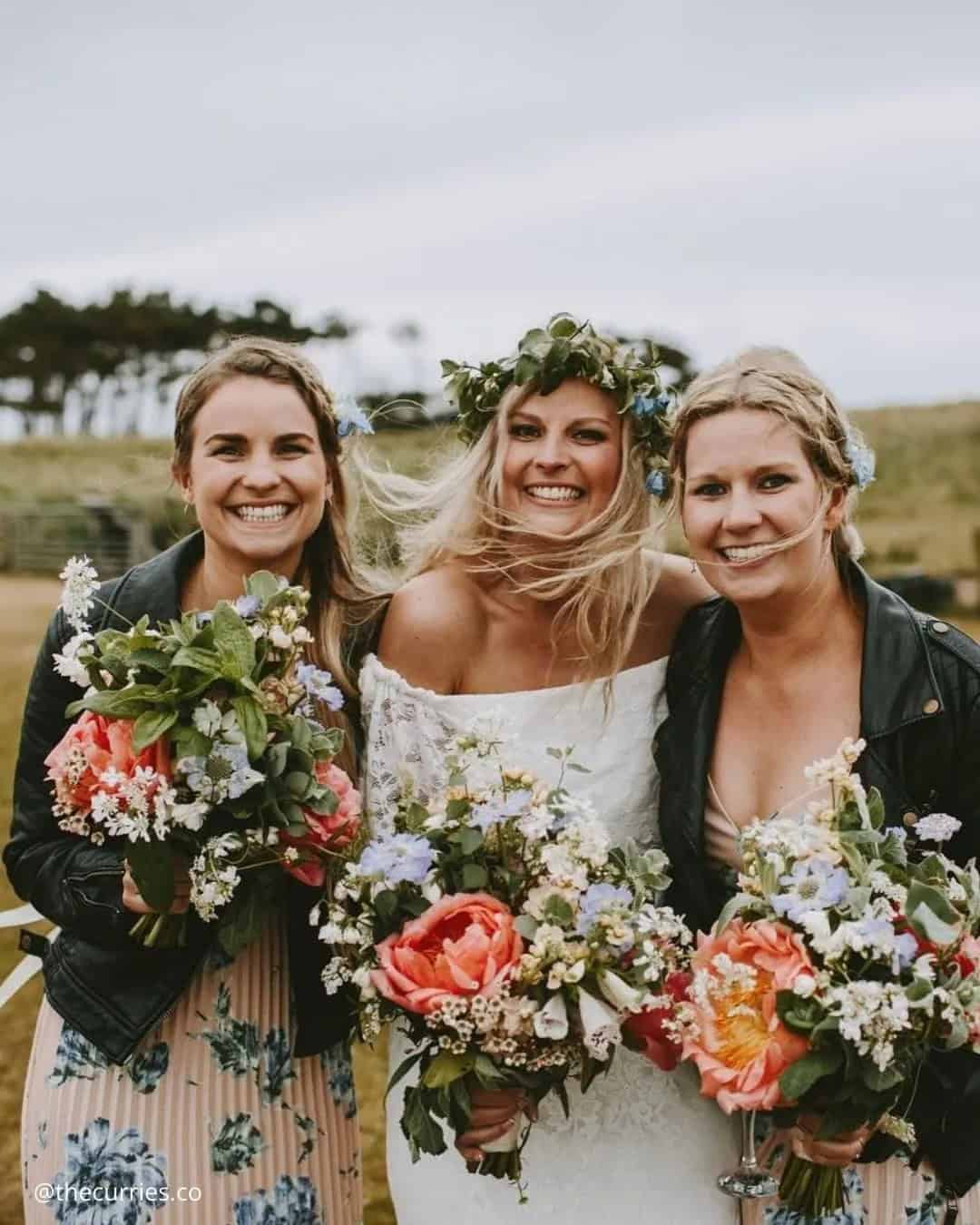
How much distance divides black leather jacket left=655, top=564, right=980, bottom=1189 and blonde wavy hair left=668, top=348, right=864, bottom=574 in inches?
9.2

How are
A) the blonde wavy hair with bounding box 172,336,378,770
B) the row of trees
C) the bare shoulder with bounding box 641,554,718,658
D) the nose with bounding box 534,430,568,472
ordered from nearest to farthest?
the blonde wavy hair with bounding box 172,336,378,770 → the nose with bounding box 534,430,568,472 → the bare shoulder with bounding box 641,554,718,658 → the row of trees

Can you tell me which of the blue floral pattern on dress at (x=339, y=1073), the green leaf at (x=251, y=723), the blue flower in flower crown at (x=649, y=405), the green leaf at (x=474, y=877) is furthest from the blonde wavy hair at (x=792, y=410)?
the blue floral pattern on dress at (x=339, y=1073)

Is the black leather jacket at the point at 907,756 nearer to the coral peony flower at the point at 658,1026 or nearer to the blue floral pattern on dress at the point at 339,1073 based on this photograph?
the coral peony flower at the point at 658,1026

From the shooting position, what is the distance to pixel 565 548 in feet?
14.0

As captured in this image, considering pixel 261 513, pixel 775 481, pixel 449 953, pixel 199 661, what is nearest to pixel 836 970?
pixel 449 953

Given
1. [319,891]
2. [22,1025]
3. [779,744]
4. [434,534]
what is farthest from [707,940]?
[22,1025]

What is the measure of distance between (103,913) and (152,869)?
1.61 ft

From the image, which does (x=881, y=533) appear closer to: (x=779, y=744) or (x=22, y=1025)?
(x=22, y=1025)

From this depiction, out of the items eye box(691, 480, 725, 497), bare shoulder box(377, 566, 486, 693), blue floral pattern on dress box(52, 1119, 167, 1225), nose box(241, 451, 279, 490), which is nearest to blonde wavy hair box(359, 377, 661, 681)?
bare shoulder box(377, 566, 486, 693)

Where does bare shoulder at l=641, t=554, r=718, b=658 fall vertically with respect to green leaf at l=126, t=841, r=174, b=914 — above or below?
above

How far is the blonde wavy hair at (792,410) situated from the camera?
369 centimetres

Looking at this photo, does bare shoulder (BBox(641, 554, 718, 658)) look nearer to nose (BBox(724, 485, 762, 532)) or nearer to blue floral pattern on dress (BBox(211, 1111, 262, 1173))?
nose (BBox(724, 485, 762, 532))

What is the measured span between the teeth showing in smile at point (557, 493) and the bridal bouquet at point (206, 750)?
1.20 metres

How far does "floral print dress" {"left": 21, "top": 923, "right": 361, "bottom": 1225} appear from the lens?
360cm
